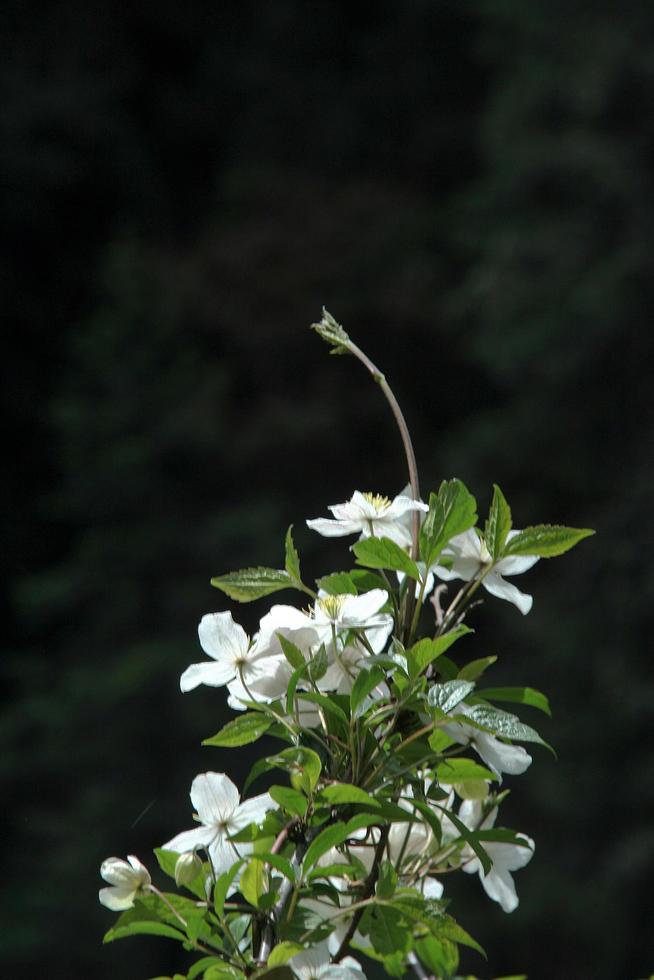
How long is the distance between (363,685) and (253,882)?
2.4 inches

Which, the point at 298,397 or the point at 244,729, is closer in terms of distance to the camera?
the point at 244,729

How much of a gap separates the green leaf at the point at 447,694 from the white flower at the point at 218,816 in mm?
60

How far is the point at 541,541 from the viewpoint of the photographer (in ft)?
1.10

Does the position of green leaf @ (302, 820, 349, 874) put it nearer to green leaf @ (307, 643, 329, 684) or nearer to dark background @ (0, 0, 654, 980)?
green leaf @ (307, 643, 329, 684)

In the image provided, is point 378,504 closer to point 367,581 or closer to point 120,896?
point 367,581

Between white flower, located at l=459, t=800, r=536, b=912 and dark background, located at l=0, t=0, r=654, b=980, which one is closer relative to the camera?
white flower, located at l=459, t=800, r=536, b=912

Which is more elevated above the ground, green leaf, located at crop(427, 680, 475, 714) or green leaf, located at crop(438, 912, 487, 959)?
green leaf, located at crop(427, 680, 475, 714)

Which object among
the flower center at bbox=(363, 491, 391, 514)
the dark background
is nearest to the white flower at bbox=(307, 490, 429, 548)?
the flower center at bbox=(363, 491, 391, 514)

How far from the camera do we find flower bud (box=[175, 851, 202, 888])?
31cm

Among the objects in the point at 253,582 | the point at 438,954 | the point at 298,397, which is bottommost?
the point at 298,397

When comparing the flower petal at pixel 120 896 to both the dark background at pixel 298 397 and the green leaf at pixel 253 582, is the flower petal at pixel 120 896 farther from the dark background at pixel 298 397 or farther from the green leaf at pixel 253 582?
the dark background at pixel 298 397

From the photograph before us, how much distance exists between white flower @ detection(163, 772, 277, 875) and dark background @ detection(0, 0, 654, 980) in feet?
6.86

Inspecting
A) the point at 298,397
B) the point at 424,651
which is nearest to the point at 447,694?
the point at 424,651

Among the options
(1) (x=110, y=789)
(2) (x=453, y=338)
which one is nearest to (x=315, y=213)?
(2) (x=453, y=338)
